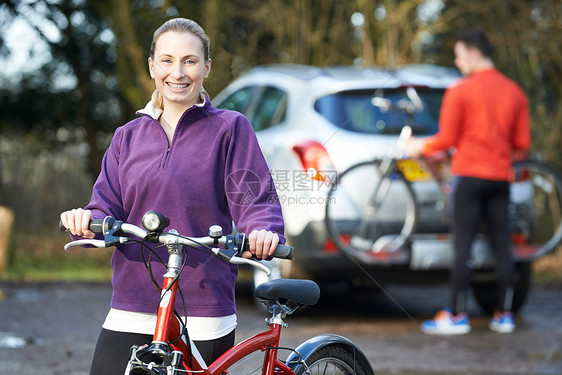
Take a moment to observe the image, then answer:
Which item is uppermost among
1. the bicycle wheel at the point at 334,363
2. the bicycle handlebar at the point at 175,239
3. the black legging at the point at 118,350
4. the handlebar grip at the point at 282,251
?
the bicycle handlebar at the point at 175,239

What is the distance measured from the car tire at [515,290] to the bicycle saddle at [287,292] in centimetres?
500

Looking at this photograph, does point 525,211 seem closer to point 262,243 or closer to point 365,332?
point 365,332

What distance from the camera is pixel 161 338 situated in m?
2.46

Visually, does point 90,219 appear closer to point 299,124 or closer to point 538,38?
point 299,124

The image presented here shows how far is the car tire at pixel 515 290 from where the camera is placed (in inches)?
298

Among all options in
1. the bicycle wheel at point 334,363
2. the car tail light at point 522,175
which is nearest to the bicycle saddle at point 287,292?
the bicycle wheel at point 334,363

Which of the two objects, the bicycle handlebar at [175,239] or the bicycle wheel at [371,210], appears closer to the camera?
the bicycle handlebar at [175,239]

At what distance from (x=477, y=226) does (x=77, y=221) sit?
16.0 ft

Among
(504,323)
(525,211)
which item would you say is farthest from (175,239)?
(525,211)

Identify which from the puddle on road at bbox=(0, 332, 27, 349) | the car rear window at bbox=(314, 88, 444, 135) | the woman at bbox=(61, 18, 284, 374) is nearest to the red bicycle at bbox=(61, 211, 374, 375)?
the woman at bbox=(61, 18, 284, 374)

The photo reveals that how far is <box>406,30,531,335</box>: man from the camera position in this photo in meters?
6.82

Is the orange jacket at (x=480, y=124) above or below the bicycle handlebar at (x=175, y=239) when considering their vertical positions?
above

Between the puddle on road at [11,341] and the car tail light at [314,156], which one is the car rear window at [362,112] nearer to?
the car tail light at [314,156]

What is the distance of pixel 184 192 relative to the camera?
110 inches
